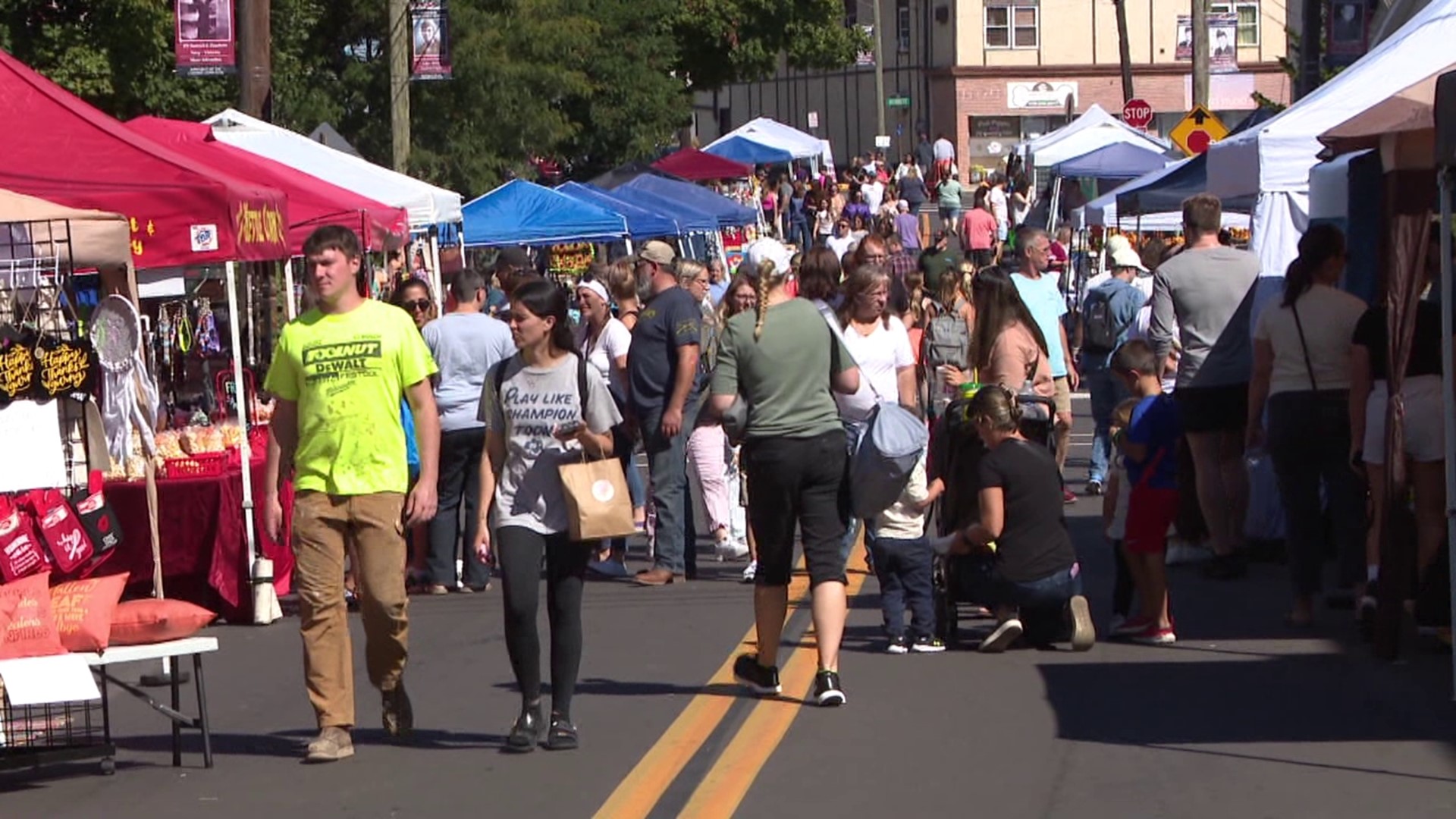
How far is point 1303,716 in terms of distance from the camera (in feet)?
28.5

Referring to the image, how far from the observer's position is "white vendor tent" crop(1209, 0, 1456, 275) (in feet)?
41.2

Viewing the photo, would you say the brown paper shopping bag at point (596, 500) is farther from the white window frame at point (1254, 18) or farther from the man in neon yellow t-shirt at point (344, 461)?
the white window frame at point (1254, 18)

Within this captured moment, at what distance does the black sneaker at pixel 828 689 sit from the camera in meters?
9.01

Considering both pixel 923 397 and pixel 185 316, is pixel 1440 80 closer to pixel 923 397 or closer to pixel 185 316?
pixel 923 397

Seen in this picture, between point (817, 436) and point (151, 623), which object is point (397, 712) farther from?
point (817, 436)

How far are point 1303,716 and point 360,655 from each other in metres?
4.76

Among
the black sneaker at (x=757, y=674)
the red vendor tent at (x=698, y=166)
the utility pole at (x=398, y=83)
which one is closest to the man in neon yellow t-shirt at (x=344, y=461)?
the black sneaker at (x=757, y=674)

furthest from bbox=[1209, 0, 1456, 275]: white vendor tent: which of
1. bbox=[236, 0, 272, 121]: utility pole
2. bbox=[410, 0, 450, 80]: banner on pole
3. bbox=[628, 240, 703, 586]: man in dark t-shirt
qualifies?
bbox=[410, 0, 450, 80]: banner on pole

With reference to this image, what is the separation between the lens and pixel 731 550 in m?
14.1

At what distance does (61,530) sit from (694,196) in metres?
22.9

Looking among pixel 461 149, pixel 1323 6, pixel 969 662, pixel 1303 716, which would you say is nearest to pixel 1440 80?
pixel 1303 716

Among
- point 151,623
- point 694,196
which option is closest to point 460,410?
point 151,623

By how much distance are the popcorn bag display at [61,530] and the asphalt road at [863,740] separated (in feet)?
2.58

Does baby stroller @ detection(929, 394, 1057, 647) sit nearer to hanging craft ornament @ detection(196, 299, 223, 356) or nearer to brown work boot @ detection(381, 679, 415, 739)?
brown work boot @ detection(381, 679, 415, 739)
